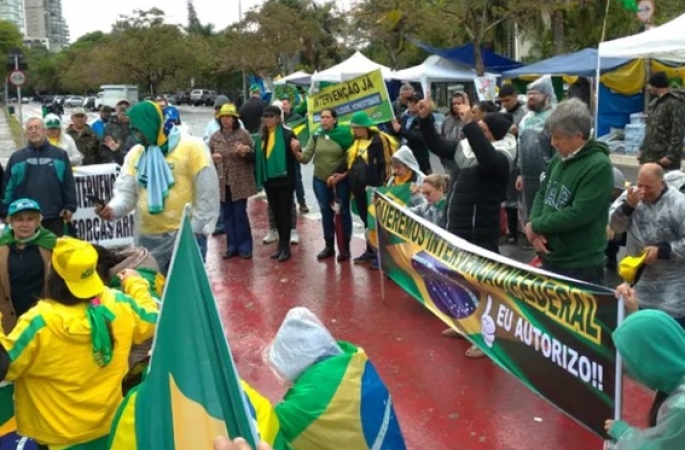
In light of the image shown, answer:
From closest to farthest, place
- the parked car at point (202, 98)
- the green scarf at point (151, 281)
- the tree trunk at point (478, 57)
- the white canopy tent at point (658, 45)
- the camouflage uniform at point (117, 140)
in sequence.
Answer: the green scarf at point (151, 281) < the camouflage uniform at point (117, 140) < the white canopy tent at point (658, 45) < the tree trunk at point (478, 57) < the parked car at point (202, 98)

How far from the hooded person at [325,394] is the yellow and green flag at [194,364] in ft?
2.47

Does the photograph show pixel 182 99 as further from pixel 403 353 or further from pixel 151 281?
pixel 151 281

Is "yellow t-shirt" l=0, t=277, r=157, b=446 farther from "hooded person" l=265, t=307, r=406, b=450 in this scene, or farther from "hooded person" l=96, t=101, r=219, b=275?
"hooded person" l=96, t=101, r=219, b=275

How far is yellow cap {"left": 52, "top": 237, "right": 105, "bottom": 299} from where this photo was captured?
3.41m

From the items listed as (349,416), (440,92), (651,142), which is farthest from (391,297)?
(440,92)

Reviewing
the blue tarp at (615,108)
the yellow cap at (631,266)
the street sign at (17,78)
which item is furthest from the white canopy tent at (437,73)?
the yellow cap at (631,266)

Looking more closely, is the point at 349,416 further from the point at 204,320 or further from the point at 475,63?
the point at 475,63

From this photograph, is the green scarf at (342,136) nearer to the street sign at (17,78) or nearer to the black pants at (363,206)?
the black pants at (363,206)

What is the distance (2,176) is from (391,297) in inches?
150

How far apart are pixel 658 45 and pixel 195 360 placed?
10.6 metres

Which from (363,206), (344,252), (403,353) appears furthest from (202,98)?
(403,353)

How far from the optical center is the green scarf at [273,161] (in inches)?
350

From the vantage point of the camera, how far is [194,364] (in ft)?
7.45

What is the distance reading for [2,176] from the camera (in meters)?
7.45
